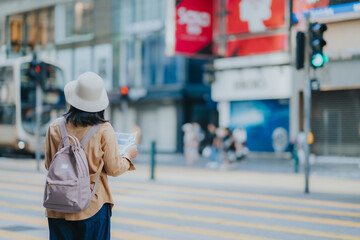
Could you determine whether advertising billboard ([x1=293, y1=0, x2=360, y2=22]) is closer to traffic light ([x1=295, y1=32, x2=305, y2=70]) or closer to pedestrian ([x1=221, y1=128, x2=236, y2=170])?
pedestrian ([x1=221, y1=128, x2=236, y2=170])

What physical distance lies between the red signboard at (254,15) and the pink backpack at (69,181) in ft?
77.7

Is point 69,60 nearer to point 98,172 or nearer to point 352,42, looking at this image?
point 352,42

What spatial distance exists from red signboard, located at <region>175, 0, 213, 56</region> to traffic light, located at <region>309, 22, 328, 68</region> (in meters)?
14.4

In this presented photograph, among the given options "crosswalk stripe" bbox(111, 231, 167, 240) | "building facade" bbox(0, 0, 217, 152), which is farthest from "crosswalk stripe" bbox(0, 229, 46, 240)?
"building facade" bbox(0, 0, 217, 152)

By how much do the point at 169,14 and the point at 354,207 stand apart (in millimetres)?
17469

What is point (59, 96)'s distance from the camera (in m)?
25.2

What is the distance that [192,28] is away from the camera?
27344 mm

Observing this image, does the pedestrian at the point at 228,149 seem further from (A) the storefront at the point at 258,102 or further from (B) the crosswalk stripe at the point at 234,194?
(B) the crosswalk stripe at the point at 234,194

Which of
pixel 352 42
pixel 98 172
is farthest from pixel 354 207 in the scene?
pixel 352 42

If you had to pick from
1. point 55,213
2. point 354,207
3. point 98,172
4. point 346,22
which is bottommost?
Result: point 354,207

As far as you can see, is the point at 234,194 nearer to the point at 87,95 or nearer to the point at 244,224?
the point at 244,224

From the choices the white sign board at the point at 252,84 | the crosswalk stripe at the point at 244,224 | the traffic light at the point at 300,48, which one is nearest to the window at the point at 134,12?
the white sign board at the point at 252,84

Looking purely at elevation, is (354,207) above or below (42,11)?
below

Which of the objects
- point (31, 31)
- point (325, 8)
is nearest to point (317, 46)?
point (325, 8)
